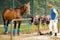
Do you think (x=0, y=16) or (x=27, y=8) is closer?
(x=27, y=8)

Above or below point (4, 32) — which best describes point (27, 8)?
above

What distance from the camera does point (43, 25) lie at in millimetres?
21219

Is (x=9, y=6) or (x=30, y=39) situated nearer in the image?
(x=30, y=39)

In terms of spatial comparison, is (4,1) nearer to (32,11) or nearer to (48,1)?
(32,11)

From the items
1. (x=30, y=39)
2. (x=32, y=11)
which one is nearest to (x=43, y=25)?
(x=32, y=11)

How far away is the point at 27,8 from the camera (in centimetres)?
1931

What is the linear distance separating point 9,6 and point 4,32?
208 cm

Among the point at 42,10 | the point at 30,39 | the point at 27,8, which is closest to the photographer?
the point at 30,39

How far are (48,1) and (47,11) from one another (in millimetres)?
1027

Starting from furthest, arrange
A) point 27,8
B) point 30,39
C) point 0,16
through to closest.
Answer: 1. point 0,16
2. point 27,8
3. point 30,39

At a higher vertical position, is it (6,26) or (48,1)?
(48,1)

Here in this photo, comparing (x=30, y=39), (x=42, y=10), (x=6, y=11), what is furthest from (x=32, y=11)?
(x=30, y=39)

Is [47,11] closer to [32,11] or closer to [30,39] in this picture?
[32,11]

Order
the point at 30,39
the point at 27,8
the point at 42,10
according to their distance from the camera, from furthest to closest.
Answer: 1. the point at 42,10
2. the point at 27,8
3. the point at 30,39
